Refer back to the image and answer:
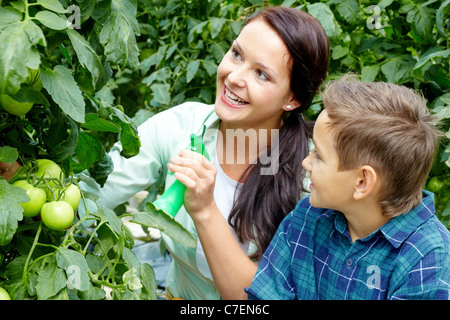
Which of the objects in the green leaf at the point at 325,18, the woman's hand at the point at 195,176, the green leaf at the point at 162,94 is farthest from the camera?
the green leaf at the point at 162,94

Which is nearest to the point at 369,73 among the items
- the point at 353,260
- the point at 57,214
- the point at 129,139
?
the point at 353,260

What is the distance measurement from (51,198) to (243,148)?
72 cm

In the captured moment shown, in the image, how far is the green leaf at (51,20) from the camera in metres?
0.68

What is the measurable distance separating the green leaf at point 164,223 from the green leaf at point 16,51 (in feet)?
0.95

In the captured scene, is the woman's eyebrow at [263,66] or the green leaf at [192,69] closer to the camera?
the woman's eyebrow at [263,66]

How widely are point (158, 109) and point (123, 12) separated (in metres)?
1.33

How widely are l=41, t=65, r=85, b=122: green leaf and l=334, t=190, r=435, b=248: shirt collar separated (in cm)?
59

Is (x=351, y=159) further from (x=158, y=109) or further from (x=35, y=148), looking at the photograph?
(x=158, y=109)

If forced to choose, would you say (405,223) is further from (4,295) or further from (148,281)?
(4,295)

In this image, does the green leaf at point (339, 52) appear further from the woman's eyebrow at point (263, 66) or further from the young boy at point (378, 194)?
the young boy at point (378, 194)

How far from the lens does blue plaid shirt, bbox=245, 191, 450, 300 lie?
0.97m

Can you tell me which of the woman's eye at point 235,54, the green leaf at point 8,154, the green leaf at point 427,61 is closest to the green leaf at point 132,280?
the green leaf at point 8,154

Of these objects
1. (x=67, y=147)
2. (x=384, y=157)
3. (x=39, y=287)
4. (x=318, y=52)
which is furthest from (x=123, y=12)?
(x=318, y=52)

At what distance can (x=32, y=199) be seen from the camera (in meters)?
0.73
